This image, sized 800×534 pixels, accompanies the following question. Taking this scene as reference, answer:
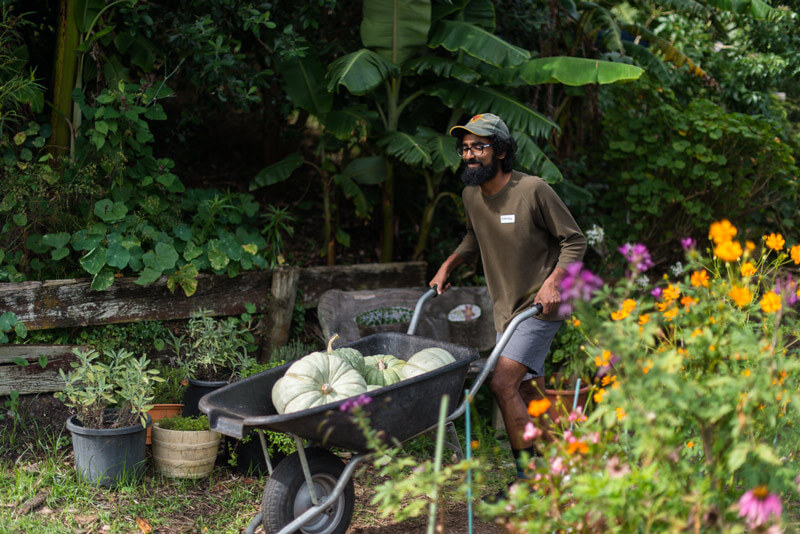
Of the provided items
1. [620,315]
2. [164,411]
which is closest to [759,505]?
[620,315]

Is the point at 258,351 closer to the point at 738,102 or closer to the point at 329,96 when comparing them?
the point at 329,96

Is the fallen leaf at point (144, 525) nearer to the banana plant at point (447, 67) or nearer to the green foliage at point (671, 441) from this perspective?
the green foliage at point (671, 441)

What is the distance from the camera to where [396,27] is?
16.9ft

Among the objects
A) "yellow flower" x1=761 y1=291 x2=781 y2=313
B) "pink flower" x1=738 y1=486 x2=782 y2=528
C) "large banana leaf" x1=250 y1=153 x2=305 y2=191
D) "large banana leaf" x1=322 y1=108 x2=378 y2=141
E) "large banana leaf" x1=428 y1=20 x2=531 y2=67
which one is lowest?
"pink flower" x1=738 y1=486 x2=782 y2=528

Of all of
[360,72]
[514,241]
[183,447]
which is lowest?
[183,447]

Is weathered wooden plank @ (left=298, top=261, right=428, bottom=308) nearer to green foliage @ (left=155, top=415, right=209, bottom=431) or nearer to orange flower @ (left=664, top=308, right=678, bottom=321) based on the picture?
green foliage @ (left=155, top=415, right=209, bottom=431)

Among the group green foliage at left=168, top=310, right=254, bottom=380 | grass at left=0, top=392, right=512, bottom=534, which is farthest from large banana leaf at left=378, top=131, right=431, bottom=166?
grass at left=0, top=392, right=512, bottom=534

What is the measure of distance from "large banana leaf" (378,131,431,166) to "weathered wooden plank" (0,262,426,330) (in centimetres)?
95

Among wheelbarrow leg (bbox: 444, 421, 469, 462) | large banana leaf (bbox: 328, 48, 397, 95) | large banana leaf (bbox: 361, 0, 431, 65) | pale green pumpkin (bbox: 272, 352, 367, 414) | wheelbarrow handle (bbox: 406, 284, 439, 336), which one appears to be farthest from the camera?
large banana leaf (bbox: 361, 0, 431, 65)

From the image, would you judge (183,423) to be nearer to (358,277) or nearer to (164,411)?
(164,411)

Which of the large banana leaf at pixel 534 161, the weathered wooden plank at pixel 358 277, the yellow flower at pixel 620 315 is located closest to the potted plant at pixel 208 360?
the weathered wooden plank at pixel 358 277

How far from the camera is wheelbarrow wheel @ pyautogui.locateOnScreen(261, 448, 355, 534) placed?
301cm

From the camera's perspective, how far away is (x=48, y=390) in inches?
174

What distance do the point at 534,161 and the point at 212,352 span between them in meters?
2.62
